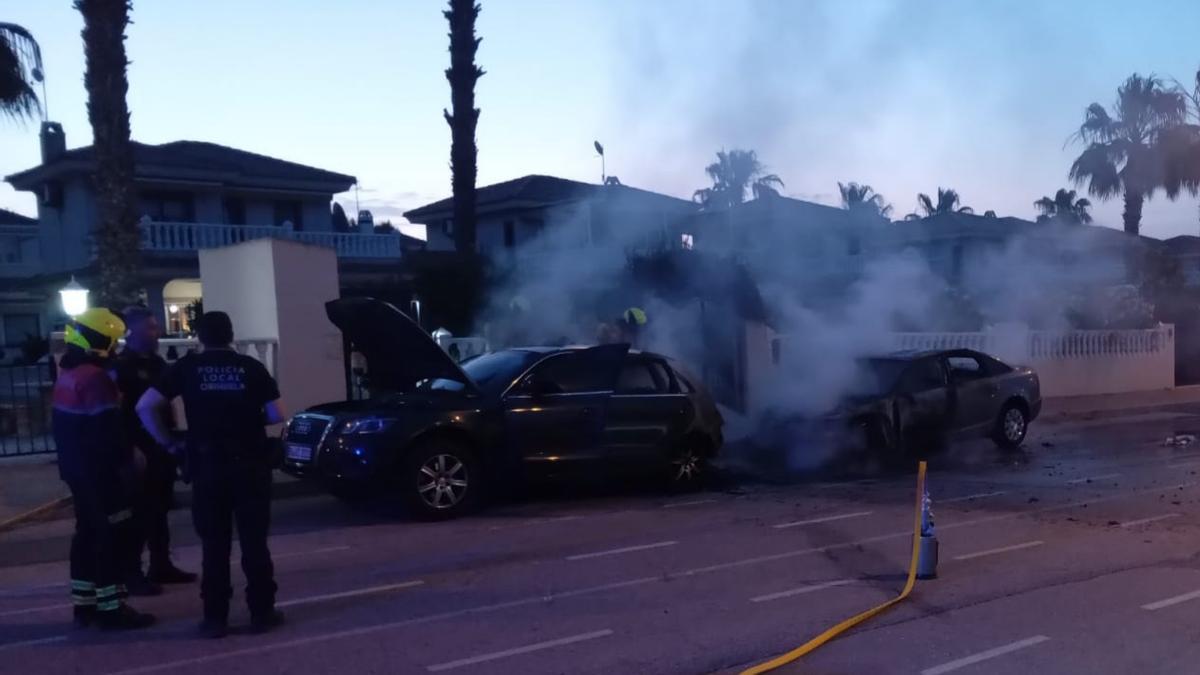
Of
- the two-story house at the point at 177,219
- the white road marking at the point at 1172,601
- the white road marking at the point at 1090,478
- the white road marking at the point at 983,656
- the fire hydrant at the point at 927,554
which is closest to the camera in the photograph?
the white road marking at the point at 983,656

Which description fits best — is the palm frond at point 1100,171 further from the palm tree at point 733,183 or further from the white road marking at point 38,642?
the white road marking at point 38,642

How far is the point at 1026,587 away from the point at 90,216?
2571 cm

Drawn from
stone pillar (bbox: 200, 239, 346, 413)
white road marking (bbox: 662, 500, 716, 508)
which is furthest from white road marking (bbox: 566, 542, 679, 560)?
stone pillar (bbox: 200, 239, 346, 413)

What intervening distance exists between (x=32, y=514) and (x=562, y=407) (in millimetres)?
5170

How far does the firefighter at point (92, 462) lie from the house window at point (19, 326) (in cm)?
2597

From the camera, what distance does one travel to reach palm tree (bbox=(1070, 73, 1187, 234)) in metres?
31.6

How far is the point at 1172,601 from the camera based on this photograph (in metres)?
6.87

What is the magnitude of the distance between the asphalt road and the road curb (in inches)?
10.5

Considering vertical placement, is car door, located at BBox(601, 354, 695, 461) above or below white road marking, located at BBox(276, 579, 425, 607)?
above

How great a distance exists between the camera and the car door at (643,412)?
10906 mm

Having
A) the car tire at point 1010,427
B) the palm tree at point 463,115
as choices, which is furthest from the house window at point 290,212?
the car tire at point 1010,427

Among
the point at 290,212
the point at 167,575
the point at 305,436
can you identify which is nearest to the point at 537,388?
the point at 305,436

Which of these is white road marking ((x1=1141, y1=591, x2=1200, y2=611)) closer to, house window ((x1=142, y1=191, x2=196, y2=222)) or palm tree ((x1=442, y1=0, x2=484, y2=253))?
palm tree ((x1=442, y1=0, x2=484, y2=253))

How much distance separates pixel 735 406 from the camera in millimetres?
16094
